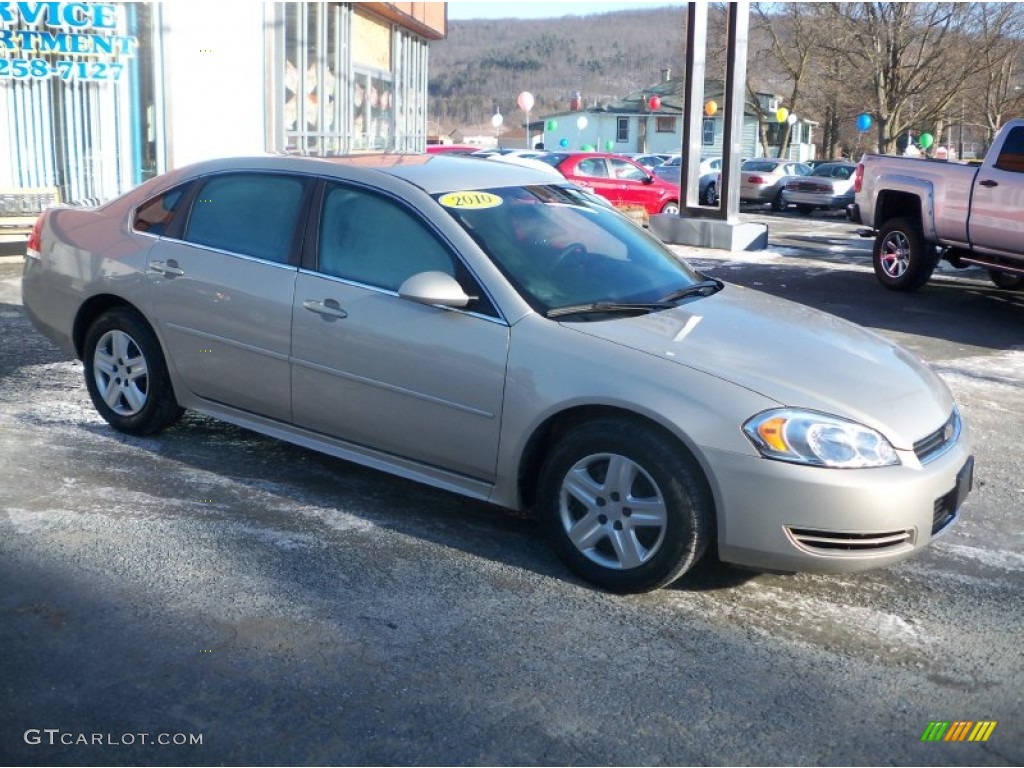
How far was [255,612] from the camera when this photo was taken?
399cm

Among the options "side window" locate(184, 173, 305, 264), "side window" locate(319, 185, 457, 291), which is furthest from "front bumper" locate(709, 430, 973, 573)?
"side window" locate(184, 173, 305, 264)

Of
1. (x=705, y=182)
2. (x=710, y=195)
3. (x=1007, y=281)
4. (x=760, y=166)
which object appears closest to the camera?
(x=1007, y=281)

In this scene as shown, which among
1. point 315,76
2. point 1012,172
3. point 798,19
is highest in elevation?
point 798,19

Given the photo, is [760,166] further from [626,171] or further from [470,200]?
[470,200]

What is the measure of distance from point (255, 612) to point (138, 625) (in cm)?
39

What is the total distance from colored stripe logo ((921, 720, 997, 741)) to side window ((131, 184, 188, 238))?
13.9 ft

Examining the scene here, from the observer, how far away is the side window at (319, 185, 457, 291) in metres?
4.84

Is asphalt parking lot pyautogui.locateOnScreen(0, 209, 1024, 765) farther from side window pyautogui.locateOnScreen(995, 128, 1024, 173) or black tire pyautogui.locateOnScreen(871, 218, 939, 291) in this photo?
black tire pyautogui.locateOnScreen(871, 218, 939, 291)

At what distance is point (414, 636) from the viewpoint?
385 centimetres

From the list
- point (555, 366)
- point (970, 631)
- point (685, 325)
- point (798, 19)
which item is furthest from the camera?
point (798, 19)

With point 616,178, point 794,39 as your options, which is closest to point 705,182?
point 616,178

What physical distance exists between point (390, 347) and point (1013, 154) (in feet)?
28.3

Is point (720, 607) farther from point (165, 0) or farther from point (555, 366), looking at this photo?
point (165, 0)

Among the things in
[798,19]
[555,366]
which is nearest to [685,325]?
[555,366]
